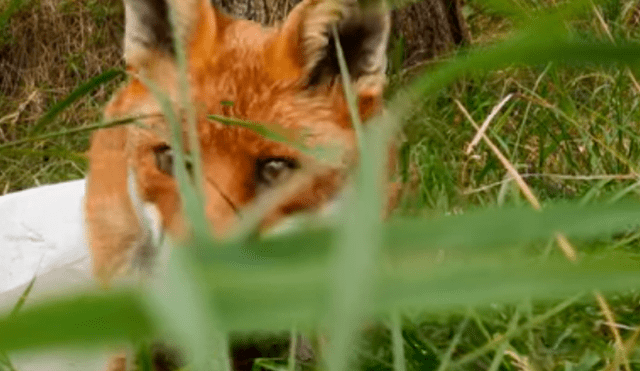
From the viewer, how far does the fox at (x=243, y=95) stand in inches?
58.8

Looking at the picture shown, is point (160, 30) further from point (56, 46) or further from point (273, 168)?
point (56, 46)

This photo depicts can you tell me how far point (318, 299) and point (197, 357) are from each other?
0.10ft

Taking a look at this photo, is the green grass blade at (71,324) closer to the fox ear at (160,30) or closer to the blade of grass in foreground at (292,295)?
the blade of grass in foreground at (292,295)

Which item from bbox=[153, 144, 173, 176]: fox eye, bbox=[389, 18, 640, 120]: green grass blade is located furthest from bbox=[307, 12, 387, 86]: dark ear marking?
bbox=[389, 18, 640, 120]: green grass blade

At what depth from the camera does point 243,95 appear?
5.05ft

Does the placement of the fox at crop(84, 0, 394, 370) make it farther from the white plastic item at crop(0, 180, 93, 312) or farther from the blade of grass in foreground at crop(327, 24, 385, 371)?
the blade of grass in foreground at crop(327, 24, 385, 371)

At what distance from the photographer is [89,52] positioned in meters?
3.72

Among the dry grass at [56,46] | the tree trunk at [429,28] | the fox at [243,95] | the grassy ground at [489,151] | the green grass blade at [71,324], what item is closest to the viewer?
the green grass blade at [71,324]

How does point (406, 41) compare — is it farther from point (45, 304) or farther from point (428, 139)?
point (45, 304)

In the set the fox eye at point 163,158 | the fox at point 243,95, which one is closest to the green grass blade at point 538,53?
the fox at point 243,95

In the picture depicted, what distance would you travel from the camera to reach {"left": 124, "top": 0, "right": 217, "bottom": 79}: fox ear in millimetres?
1571

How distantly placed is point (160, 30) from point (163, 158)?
0.21 metres

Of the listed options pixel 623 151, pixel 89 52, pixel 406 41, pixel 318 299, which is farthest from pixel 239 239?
pixel 89 52

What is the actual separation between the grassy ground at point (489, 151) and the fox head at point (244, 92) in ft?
0.33
